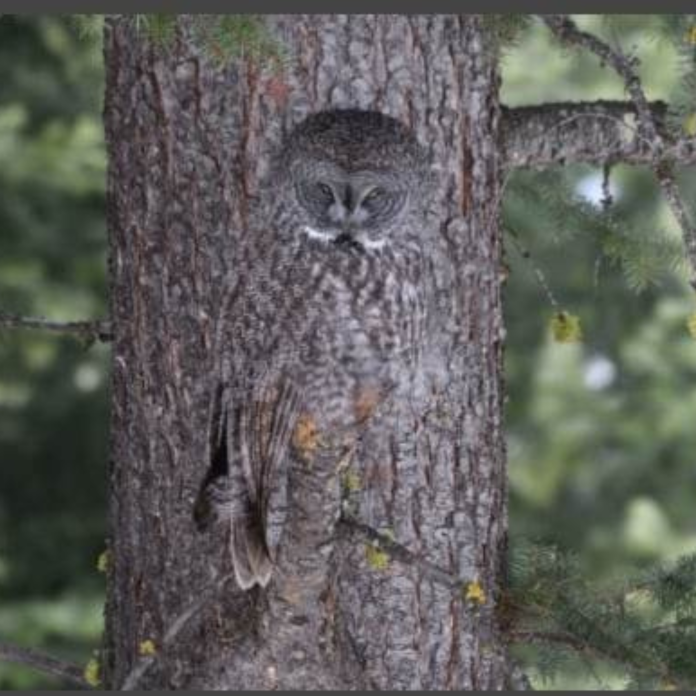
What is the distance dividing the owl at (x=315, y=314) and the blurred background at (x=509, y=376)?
271 centimetres

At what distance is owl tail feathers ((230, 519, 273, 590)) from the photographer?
3.47m

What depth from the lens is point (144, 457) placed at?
3.80 meters

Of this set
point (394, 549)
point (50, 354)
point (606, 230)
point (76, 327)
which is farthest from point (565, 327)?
point (50, 354)

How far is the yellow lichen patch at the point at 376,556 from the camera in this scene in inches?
143

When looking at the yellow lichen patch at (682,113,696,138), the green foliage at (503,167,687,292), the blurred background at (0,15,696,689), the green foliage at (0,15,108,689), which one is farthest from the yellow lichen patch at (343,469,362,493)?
the blurred background at (0,15,696,689)

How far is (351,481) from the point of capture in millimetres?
3734

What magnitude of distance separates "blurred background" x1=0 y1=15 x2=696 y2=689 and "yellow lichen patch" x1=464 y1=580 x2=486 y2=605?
2567 millimetres

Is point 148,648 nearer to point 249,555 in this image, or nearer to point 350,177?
point 249,555

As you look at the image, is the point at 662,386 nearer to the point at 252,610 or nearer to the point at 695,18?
the point at 695,18

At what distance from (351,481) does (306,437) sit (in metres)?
0.42

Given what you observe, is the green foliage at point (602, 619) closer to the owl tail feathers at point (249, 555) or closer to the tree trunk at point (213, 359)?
the tree trunk at point (213, 359)

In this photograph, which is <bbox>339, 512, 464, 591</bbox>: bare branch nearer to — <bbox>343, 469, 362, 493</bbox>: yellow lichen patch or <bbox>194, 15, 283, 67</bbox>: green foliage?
<bbox>343, 469, 362, 493</bbox>: yellow lichen patch

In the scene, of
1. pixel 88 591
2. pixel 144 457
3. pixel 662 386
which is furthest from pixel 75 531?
pixel 144 457

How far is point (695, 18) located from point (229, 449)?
4.72ft
